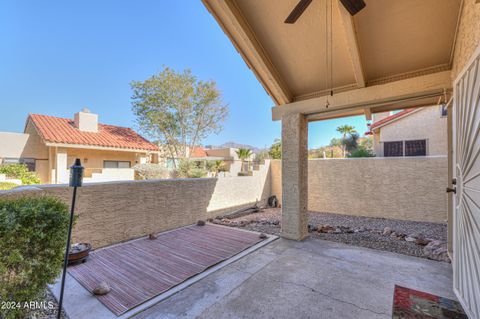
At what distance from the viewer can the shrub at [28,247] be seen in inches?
86.0

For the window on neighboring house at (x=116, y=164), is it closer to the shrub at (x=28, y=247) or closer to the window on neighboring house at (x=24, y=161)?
the window on neighboring house at (x=24, y=161)

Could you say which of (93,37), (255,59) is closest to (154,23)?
(93,37)

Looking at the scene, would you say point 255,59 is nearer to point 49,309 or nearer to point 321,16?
point 321,16

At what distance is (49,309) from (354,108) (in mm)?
6238

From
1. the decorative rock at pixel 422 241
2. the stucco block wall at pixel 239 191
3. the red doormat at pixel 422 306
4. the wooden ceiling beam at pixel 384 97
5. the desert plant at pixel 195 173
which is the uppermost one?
the wooden ceiling beam at pixel 384 97

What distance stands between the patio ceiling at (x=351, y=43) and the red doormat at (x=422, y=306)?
3.39m

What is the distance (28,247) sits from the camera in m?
2.36

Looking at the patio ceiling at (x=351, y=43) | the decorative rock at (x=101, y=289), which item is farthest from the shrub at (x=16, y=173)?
the patio ceiling at (x=351, y=43)

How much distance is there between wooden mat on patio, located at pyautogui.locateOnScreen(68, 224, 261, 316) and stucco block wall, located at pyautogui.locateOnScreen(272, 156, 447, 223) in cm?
484

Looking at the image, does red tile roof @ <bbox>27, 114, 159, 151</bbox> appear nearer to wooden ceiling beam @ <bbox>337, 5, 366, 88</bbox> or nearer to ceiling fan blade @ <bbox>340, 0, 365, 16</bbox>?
wooden ceiling beam @ <bbox>337, 5, 366, 88</bbox>

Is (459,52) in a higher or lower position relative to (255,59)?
lower

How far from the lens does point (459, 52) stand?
313cm

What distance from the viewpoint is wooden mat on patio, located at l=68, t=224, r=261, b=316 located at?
314 cm

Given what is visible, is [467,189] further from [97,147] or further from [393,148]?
[97,147]
